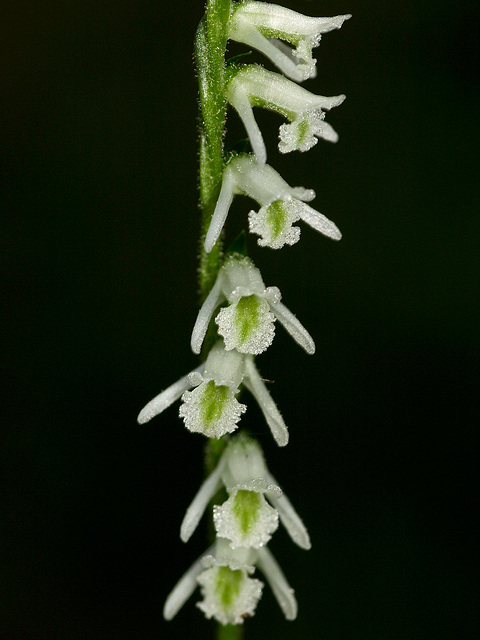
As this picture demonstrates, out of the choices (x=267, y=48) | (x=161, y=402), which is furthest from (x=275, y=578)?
(x=267, y=48)

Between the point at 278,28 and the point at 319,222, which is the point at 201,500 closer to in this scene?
the point at 319,222

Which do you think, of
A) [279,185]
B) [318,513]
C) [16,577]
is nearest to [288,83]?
[279,185]

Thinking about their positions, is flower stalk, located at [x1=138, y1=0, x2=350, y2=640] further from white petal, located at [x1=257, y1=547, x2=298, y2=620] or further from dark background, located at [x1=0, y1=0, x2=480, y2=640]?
dark background, located at [x1=0, y1=0, x2=480, y2=640]

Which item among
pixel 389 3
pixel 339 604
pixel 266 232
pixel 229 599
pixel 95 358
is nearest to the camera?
pixel 266 232

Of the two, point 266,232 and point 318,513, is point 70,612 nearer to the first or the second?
point 318,513

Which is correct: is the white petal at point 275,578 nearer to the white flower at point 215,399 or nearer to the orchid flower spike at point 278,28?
the white flower at point 215,399
